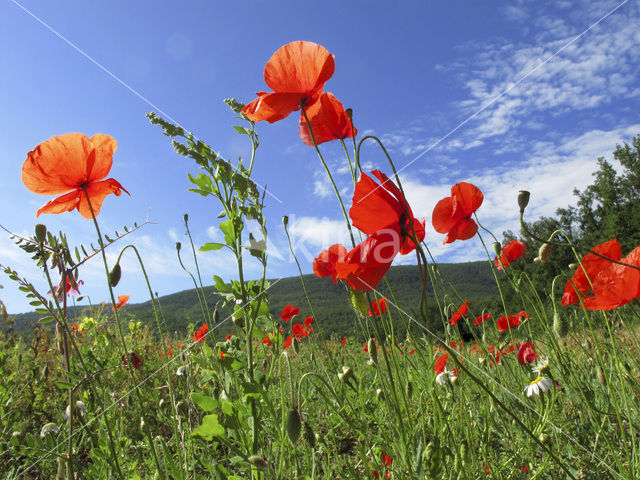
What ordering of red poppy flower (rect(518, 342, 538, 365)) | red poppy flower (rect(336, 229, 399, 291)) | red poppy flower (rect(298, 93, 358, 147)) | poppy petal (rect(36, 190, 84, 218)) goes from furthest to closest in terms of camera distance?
1. red poppy flower (rect(518, 342, 538, 365))
2. poppy petal (rect(36, 190, 84, 218))
3. red poppy flower (rect(298, 93, 358, 147))
4. red poppy flower (rect(336, 229, 399, 291))

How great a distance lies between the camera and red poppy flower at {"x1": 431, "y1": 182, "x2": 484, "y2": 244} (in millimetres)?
1186

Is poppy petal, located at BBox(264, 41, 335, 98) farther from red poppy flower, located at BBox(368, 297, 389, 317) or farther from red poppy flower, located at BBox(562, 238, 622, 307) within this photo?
red poppy flower, located at BBox(562, 238, 622, 307)

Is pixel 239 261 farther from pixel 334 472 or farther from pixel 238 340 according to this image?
pixel 334 472

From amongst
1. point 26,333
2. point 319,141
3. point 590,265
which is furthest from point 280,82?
point 26,333

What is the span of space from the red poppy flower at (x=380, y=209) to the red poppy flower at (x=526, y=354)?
4.34 ft

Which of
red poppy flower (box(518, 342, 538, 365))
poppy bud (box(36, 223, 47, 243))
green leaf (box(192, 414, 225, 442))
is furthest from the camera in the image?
red poppy flower (box(518, 342, 538, 365))

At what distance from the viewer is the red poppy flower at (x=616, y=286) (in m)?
1.05

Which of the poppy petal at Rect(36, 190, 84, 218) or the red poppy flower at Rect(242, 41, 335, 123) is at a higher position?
the red poppy flower at Rect(242, 41, 335, 123)

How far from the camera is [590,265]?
1.30m

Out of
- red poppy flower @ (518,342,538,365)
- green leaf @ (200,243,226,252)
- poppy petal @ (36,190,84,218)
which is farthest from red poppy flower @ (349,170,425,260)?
red poppy flower @ (518,342,538,365)

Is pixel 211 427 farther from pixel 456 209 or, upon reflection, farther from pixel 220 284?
pixel 456 209

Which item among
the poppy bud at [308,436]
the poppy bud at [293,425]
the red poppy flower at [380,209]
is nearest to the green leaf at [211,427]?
the poppy bud at [293,425]

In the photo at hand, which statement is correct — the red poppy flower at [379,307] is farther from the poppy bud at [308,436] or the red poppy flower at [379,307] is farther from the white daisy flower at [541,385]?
the white daisy flower at [541,385]

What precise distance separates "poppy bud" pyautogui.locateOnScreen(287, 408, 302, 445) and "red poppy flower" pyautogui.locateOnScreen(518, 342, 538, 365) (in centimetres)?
128
